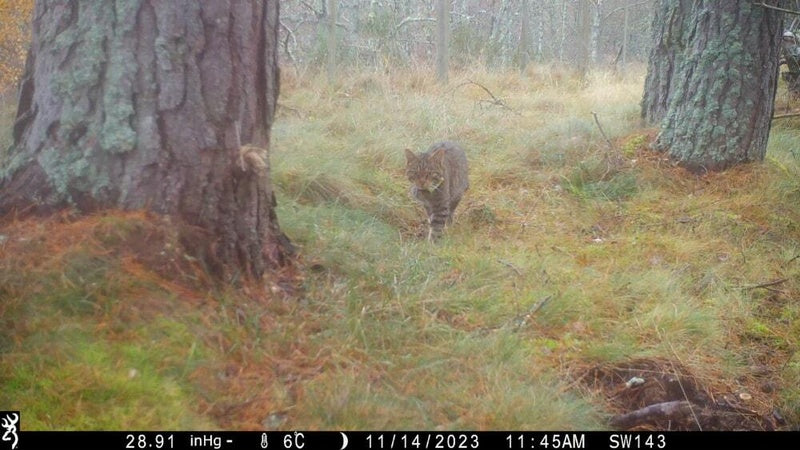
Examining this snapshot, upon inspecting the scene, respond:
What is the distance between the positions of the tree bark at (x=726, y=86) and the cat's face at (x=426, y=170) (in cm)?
248

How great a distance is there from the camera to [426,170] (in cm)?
550

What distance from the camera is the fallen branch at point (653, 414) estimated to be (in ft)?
10.1

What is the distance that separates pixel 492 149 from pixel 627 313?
12.2 feet

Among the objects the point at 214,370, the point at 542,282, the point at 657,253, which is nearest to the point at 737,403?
the point at 542,282

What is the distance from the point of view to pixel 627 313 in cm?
405

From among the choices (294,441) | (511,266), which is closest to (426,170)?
(511,266)

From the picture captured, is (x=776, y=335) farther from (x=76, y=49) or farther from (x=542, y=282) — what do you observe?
(x=76, y=49)

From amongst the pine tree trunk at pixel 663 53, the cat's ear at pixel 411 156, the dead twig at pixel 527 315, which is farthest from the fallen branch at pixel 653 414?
the pine tree trunk at pixel 663 53

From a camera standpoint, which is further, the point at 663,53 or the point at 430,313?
the point at 663,53

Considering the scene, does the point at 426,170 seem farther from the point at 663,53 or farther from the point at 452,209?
the point at 663,53

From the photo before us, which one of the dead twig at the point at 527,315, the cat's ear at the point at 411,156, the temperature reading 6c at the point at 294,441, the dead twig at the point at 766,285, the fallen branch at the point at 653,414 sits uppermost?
the cat's ear at the point at 411,156

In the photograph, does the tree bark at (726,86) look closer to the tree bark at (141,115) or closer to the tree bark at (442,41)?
the tree bark at (141,115)

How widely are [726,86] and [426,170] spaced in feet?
9.47

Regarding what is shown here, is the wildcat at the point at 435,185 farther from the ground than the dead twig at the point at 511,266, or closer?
farther from the ground
